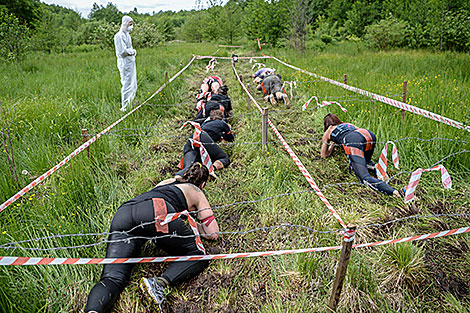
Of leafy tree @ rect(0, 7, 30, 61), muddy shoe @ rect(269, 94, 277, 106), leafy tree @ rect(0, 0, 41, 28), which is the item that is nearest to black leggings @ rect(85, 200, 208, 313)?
muddy shoe @ rect(269, 94, 277, 106)

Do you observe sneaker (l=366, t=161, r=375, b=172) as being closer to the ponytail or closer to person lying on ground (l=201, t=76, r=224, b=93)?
the ponytail

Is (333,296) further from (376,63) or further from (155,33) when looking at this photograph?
(155,33)

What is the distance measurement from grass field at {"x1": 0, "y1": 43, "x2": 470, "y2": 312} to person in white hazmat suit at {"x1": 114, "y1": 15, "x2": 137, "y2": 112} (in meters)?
0.90

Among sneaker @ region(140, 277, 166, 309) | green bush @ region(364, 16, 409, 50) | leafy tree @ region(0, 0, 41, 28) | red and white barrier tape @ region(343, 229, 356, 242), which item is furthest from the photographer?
leafy tree @ region(0, 0, 41, 28)

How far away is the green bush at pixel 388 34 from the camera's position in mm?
13192

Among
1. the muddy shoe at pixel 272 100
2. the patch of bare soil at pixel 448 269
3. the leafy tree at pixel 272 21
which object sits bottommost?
the patch of bare soil at pixel 448 269

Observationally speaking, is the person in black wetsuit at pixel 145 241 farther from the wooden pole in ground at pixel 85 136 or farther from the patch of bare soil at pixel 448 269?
the patch of bare soil at pixel 448 269

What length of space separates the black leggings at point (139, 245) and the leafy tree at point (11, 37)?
26.1 ft

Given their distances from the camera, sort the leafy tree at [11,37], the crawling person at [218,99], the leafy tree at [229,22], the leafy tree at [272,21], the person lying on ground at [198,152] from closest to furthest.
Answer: the person lying on ground at [198,152] → the crawling person at [218,99] → the leafy tree at [11,37] → the leafy tree at [272,21] → the leafy tree at [229,22]

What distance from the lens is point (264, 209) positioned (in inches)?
114

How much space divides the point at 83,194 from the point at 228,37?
23.4 metres

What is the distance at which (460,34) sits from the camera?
10422mm

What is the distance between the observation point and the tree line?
9969mm

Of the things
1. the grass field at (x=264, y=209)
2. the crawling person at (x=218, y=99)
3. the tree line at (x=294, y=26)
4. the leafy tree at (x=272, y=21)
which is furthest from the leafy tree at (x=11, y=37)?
the leafy tree at (x=272, y=21)
